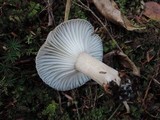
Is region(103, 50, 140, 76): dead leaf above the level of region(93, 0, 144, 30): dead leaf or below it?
below

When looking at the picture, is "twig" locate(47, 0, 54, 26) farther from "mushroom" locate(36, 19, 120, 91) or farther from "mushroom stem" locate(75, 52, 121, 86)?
"mushroom stem" locate(75, 52, 121, 86)

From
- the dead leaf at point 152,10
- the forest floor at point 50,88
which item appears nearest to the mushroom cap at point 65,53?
the forest floor at point 50,88

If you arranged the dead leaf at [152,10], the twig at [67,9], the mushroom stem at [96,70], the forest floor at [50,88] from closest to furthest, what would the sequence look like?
the mushroom stem at [96,70] < the forest floor at [50,88] < the twig at [67,9] < the dead leaf at [152,10]

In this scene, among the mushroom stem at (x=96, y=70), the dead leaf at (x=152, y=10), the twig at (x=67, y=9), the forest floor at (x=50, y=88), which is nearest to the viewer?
the mushroom stem at (x=96, y=70)

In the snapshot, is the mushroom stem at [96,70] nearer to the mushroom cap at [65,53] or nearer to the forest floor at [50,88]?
the mushroom cap at [65,53]

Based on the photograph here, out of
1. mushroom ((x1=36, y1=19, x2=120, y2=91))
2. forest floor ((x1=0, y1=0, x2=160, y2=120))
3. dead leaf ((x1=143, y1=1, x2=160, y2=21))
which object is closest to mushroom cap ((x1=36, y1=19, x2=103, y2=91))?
mushroom ((x1=36, y1=19, x2=120, y2=91))

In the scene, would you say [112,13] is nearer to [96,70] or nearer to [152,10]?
[152,10]

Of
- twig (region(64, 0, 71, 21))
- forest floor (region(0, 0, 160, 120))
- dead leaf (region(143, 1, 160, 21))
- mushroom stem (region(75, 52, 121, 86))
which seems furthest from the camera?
dead leaf (region(143, 1, 160, 21))
